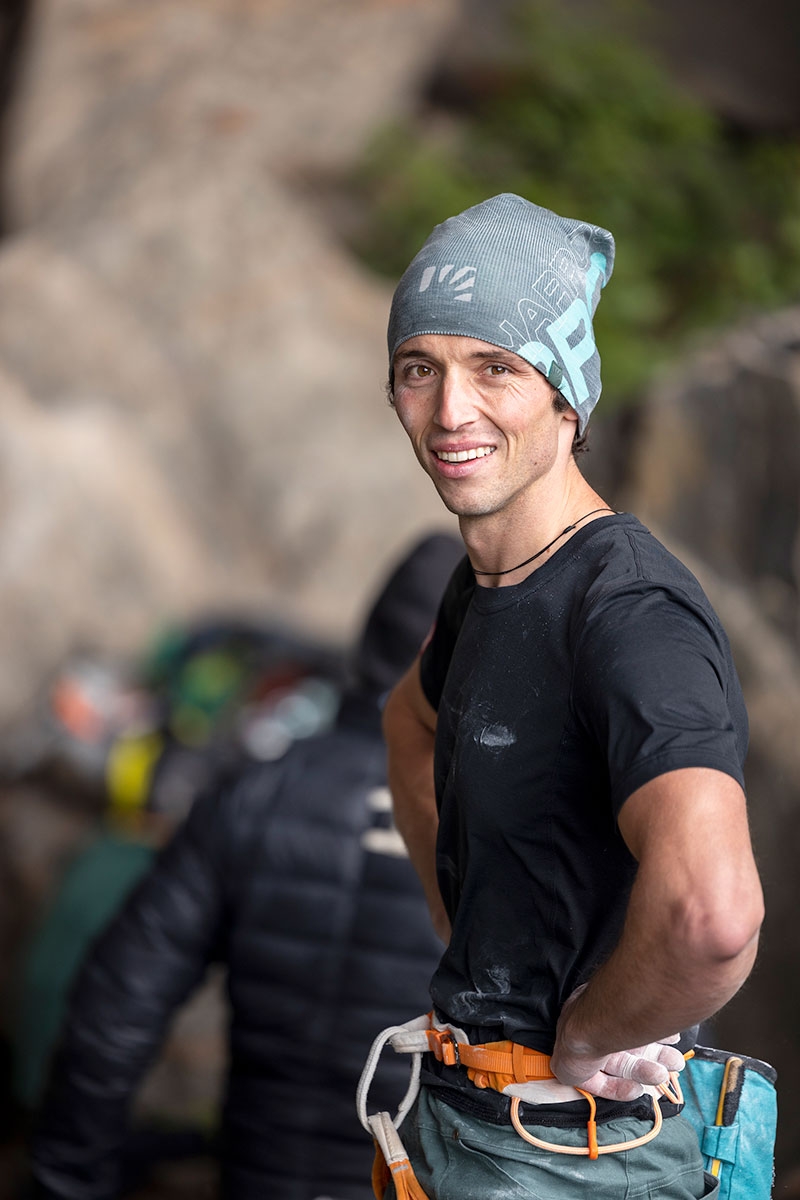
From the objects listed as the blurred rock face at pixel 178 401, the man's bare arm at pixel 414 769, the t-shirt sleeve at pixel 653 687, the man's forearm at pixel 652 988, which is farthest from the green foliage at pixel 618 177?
the man's forearm at pixel 652 988

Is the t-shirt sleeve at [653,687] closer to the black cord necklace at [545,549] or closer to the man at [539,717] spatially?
the man at [539,717]

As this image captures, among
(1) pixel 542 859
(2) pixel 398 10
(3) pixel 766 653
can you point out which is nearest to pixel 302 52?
(2) pixel 398 10

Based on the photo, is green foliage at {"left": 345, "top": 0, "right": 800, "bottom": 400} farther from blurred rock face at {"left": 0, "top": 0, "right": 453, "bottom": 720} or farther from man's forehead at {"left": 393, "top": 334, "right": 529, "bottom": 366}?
man's forehead at {"left": 393, "top": 334, "right": 529, "bottom": 366}

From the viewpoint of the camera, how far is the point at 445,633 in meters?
1.63

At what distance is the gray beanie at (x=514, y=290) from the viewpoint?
1.32 metres

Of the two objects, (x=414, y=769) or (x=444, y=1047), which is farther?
(x=414, y=769)

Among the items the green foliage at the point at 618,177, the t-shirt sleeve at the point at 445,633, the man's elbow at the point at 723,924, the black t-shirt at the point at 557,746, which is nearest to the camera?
the man's elbow at the point at 723,924

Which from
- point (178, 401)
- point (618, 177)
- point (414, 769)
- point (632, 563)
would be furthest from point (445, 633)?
point (618, 177)

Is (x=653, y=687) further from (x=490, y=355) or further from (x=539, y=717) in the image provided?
(x=490, y=355)

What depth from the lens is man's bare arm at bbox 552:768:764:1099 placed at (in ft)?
3.51

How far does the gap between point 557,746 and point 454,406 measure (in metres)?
0.36

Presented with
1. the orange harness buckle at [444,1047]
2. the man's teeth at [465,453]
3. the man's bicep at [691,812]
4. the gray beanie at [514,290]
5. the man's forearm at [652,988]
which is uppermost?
the gray beanie at [514,290]

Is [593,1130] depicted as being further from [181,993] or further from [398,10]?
[398,10]

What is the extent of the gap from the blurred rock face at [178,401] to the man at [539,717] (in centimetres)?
439
